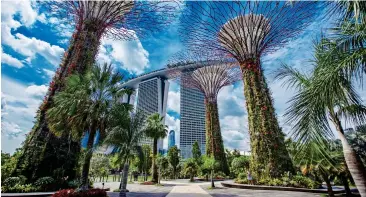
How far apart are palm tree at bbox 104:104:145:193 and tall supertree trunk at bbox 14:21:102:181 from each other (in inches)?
123

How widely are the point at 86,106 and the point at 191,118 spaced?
118724 millimetres

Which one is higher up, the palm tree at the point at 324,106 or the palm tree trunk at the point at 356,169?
the palm tree at the point at 324,106

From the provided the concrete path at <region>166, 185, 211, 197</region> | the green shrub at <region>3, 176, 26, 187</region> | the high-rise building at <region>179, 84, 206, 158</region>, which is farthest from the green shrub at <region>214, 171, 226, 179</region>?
the high-rise building at <region>179, 84, 206, 158</region>

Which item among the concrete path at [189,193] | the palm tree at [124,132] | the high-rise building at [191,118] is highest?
the high-rise building at [191,118]

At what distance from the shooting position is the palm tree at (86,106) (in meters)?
12.3

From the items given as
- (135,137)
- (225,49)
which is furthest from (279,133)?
(135,137)

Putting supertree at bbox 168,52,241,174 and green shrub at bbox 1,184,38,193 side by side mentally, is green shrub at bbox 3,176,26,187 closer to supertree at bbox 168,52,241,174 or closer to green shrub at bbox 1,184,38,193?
green shrub at bbox 1,184,38,193

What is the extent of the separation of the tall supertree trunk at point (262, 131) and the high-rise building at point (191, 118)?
352ft

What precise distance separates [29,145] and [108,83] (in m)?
6.50

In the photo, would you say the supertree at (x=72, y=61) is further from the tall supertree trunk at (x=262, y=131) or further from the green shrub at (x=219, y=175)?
the green shrub at (x=219, y=175)

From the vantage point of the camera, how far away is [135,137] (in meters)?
12.9

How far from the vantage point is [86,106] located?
1259cm

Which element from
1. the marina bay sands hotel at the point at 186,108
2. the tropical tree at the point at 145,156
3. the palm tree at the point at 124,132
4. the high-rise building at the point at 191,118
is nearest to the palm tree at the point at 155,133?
A: the tropical tree at the point at 145,156

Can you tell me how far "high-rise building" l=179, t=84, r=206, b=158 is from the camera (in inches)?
5027
